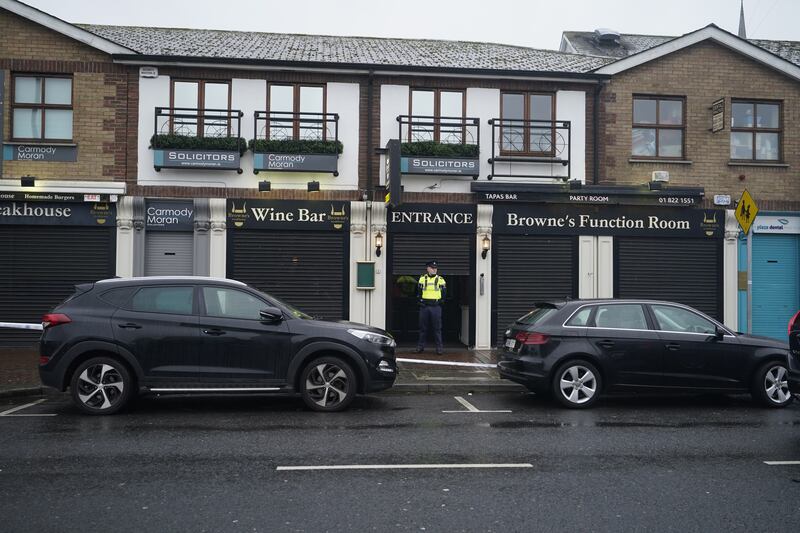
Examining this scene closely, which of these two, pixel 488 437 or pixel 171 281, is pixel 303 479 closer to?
pixel 488 437

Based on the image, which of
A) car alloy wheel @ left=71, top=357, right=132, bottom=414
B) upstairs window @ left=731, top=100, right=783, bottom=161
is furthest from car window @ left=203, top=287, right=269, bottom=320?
upstairs window @ left=731, top=100, right=783, bottom=161

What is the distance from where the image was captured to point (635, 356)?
9188 millimetres

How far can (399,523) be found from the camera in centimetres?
465

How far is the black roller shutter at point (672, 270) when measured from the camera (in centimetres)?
1606

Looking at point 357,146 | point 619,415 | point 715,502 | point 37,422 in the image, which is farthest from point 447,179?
point 715,502

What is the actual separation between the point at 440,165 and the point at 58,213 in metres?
8.46

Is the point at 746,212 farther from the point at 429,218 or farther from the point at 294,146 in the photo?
the point at 294,146

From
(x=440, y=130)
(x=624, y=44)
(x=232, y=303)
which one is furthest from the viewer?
(x=624, y=44)

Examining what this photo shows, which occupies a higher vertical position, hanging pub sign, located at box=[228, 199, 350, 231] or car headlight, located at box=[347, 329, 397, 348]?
hanging pub sign, located at box=[228, 199, 350, 231]

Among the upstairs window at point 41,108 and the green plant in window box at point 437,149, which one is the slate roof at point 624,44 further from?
the upstairs window at point 41,108

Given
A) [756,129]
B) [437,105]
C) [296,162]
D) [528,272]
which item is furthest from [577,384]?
[756,129]

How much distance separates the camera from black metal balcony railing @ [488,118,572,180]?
15617mm

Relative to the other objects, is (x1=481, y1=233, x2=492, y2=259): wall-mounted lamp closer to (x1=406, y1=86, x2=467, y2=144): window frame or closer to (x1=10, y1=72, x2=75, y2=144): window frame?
(x1=406, y1=86, x2=467, y2=144): window frame

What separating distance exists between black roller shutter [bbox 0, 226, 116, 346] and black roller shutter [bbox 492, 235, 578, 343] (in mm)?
8741
